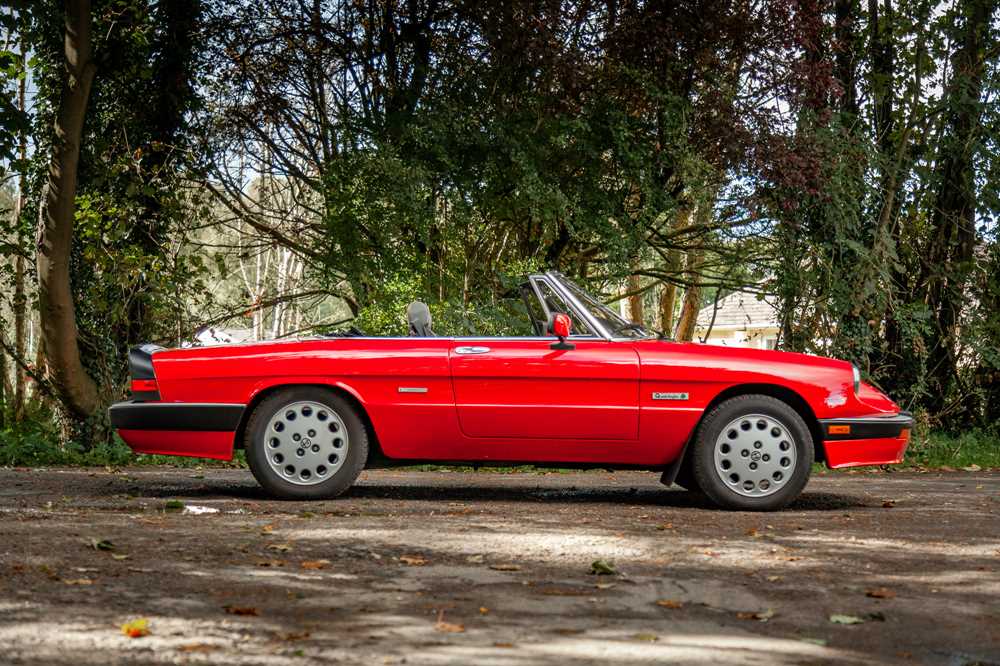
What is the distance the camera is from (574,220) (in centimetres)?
1388

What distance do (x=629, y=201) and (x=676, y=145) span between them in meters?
0.96

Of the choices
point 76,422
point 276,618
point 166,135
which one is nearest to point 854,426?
point 276,618

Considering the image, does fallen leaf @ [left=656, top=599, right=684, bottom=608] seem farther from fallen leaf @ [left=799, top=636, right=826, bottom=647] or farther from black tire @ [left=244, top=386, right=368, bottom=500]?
black tire @ [left=244, top=386, right=368, bottom=500]

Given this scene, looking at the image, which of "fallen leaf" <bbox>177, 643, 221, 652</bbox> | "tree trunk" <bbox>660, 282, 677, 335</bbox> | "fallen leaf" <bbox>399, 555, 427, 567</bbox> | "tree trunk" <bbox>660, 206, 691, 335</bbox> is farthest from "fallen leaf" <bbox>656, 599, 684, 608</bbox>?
"tree trunk" <bbox>660, 282, 677, 335</bbox>

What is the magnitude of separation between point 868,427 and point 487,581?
3.65 meters

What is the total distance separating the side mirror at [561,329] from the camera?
7.76 meters

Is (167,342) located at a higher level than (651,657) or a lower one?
higher

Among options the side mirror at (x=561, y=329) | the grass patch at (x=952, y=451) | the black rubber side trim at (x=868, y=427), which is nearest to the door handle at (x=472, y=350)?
the side mirror at (x=561, y=329)

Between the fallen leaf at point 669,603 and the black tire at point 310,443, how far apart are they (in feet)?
11.2

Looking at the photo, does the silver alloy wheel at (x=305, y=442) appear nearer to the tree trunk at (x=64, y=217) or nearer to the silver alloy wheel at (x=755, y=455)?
the silver alloy wheel at (x=755, y=455)

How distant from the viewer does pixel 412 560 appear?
570 cm

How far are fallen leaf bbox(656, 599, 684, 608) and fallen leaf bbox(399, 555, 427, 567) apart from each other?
1198 millimetres

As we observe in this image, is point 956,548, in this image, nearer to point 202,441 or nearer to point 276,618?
point 276,618

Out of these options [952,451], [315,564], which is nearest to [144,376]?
[315,564]
